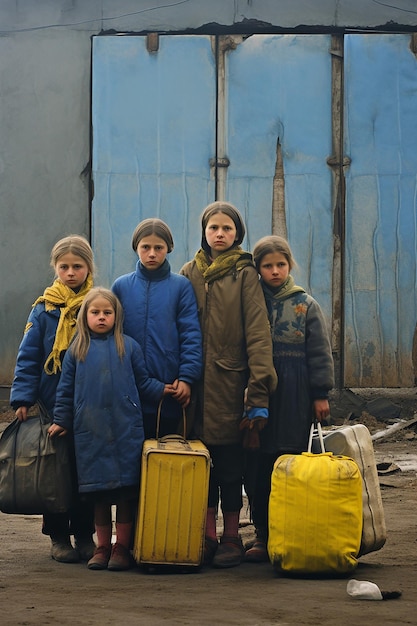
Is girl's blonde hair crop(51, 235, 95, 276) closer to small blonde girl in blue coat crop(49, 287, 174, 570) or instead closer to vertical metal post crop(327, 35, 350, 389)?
small blonde girl in blue coat crop(49, 287, 174, 570)

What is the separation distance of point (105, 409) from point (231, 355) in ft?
2.05

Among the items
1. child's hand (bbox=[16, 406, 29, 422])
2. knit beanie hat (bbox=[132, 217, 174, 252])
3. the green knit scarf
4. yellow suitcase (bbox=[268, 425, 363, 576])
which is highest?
knit beanie hat (bbox=[132, 217, 174, 252])

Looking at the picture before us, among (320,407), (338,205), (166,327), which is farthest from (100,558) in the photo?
(338,205)

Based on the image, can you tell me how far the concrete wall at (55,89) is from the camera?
9.78m

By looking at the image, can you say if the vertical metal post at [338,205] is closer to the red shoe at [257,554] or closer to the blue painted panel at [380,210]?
the blue painted panel at [380,210]

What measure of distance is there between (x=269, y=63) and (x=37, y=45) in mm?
1962

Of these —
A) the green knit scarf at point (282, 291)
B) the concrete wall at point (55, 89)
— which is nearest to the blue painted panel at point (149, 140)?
the concrete wall at point (55, 89)

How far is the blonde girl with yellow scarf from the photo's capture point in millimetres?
5301

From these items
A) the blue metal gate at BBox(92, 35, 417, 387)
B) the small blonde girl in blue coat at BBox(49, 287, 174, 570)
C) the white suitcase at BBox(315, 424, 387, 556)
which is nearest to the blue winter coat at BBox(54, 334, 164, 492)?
the small blonde girl in blue coat at BBox(49, 287, 174, 570)

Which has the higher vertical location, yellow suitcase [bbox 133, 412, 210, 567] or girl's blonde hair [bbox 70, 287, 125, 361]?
girl's blonde hair [bbox 70, 287, 125, 361]

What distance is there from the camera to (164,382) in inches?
204

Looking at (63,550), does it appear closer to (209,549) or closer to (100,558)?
(100,558)

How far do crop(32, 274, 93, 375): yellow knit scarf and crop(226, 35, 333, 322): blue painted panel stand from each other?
4580 millimetres

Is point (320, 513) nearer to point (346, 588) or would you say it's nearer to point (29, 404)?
point (346, 588)
